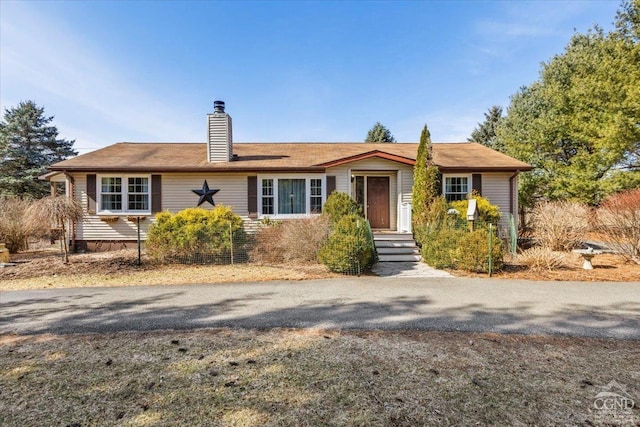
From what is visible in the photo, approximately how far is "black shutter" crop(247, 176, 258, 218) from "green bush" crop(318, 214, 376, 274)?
4612 mm

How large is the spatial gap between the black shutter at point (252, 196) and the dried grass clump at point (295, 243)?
7.70 feet

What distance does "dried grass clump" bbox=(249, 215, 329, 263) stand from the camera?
887 centimetres

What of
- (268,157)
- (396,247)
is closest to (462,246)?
(396,247)

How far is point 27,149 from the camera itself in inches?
995

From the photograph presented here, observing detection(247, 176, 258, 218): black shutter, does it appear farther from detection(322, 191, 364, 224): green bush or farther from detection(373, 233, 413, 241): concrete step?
detection(373, 233, 413, 241): concrete step

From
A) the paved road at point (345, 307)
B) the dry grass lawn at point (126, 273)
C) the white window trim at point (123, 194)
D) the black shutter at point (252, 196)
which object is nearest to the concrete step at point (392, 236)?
the dry grass lawn at point (126, 273)

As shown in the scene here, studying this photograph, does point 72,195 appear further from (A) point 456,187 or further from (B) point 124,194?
(A) point 456,187

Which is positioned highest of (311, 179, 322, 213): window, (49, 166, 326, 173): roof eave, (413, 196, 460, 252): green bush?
(49, 166, 326, 173): roof eave

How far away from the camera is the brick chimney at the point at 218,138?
12.2 meters

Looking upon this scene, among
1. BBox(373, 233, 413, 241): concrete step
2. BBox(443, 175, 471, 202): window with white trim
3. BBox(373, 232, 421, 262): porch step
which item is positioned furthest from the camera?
BBox(443, 175, 471, 202): window with white trim

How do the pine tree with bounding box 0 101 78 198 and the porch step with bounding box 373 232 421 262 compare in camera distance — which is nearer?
the porch step with bounding box 373 232 421 262

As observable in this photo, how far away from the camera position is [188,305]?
5207 millimetres

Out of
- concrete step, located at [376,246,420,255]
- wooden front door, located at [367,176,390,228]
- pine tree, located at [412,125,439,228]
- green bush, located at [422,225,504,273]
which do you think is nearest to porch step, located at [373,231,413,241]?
pine tree, located at [412,125,439,228]

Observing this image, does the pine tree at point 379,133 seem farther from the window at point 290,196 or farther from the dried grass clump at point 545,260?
the dried grass clump at point 545,260
